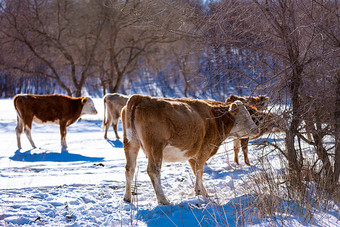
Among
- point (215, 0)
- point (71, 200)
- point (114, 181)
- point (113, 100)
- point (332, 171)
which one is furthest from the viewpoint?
point (113, 100)

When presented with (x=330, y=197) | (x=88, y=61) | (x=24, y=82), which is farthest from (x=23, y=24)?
(x=24, y=82)

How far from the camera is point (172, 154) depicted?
18.5 ft

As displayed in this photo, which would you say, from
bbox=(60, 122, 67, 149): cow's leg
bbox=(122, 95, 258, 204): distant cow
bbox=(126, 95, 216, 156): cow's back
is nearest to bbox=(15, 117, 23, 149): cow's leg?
bbox=(60, 122, 67, 149): cow's leg

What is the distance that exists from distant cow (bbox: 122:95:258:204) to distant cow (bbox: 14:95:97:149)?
22.6ft

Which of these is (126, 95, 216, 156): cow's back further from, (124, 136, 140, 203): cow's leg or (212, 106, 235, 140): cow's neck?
(212, 106, 235, 140): cow's neck

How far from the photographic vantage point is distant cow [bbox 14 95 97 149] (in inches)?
464

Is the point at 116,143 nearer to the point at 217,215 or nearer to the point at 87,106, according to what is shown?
the point at 87,106

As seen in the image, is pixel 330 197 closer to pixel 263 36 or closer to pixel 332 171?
pixel 332 171

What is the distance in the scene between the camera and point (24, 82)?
48438mm

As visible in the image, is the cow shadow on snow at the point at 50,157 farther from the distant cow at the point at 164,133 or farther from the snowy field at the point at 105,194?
the distant cow at the point at 164,133

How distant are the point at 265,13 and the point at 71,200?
373 centimetres

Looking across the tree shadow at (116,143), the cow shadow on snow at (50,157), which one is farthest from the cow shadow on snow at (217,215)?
the tree shadow at (116,143)

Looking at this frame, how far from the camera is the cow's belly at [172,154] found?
554 cm


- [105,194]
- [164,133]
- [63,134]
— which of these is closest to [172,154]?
[164,133]
